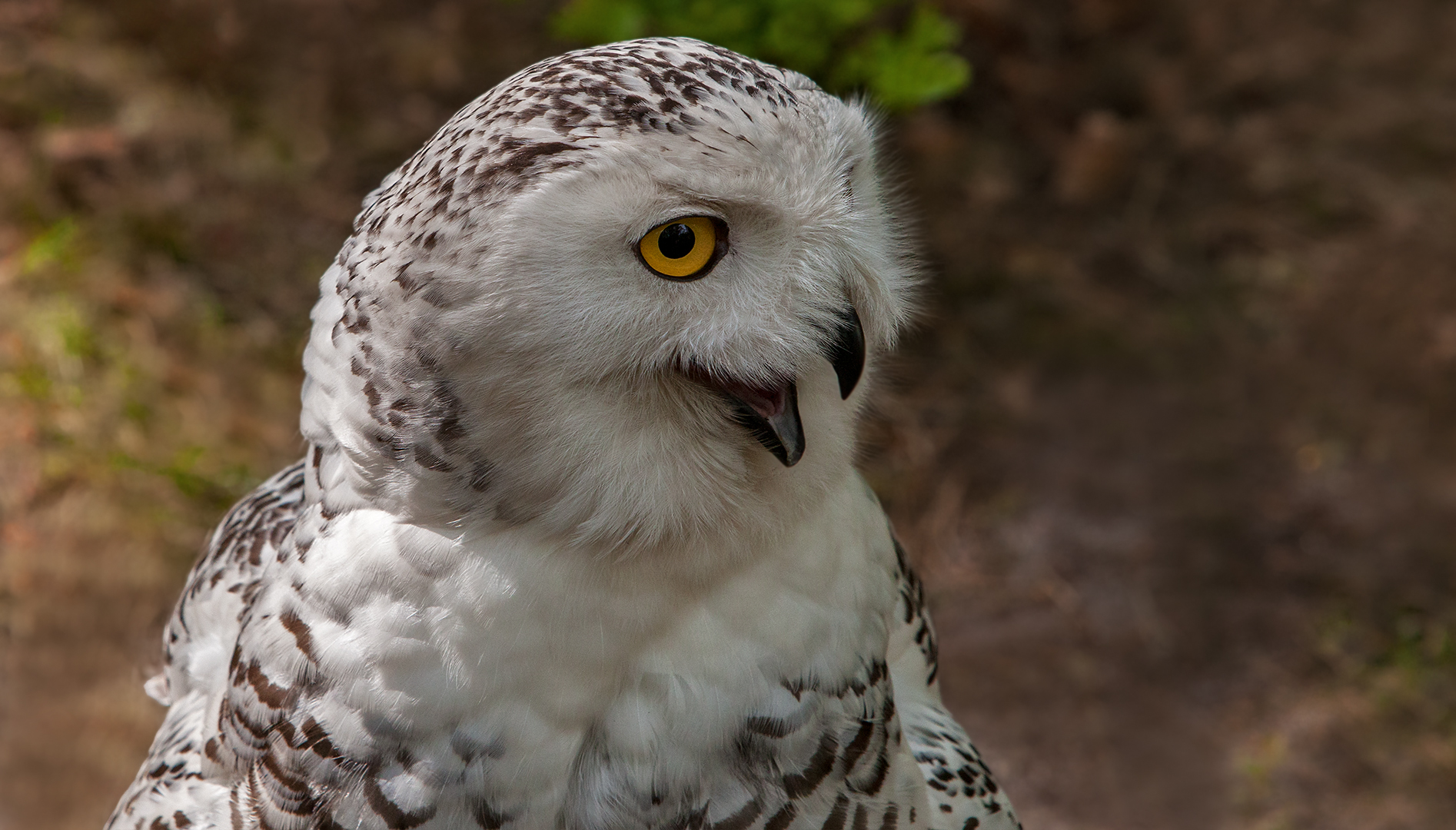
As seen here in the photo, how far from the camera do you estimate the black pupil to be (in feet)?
3.93

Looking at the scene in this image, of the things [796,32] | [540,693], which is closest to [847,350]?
[540,693]

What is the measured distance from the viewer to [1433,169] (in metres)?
4.24

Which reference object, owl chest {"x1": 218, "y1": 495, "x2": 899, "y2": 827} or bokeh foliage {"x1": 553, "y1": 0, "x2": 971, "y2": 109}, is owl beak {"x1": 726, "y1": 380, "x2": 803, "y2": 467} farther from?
bokeh foliage {"x1": 553, "y1": 0, "x2": 971, "y2": 109}

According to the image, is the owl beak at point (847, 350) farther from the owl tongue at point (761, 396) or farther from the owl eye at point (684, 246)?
the owl eye at point (684, 246)

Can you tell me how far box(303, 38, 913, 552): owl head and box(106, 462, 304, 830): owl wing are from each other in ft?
1.54

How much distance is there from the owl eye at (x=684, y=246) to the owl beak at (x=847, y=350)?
17 centimetres

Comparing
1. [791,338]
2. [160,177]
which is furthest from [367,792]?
[160,177]

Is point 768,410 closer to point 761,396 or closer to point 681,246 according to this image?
point 761,396

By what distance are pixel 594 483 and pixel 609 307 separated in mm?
190

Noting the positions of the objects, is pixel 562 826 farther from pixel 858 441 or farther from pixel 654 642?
pixel 858 441

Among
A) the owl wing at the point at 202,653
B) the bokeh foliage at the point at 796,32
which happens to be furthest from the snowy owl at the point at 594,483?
the bokeh foliage at the point at 796,32

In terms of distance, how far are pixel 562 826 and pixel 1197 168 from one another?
12.0 feet

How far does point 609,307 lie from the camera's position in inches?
47.1

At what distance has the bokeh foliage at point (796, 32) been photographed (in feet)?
9.41
